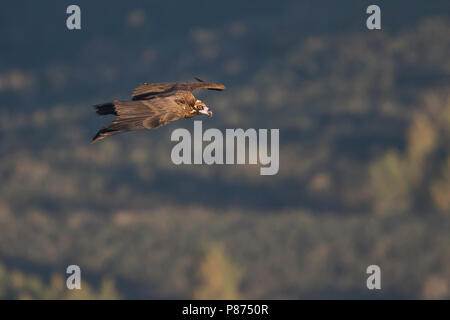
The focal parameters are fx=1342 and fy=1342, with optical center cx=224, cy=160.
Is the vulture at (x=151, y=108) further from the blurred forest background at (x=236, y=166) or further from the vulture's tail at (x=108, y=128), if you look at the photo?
the blurred forest background at (x=236, y=166)

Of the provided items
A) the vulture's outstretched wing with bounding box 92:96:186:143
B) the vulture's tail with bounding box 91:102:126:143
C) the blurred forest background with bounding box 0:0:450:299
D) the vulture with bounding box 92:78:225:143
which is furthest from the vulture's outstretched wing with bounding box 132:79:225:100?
the blurred forest background with bounding box 0:0:450:299

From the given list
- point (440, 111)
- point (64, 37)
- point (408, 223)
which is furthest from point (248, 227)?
point (64, 37)

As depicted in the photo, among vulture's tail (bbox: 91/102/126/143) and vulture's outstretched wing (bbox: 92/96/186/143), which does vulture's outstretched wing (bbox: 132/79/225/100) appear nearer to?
vulture's outstretched wing (bbox: 92/96/186/143)

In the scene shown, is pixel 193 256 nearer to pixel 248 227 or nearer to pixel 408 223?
pixel 248 227


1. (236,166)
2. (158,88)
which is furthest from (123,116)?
(236,166)

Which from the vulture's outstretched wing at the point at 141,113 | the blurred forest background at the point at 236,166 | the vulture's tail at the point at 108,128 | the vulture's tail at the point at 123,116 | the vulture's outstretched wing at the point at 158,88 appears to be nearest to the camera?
the vulture's tail at the point at 108,128

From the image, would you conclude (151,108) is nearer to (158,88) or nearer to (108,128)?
→ (108,128)

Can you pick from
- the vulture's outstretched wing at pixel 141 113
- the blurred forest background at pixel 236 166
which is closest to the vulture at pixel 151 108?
the vulture's outstretched wing at pixel 141 113
